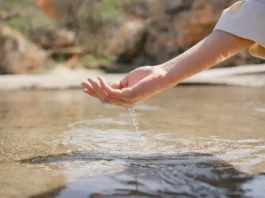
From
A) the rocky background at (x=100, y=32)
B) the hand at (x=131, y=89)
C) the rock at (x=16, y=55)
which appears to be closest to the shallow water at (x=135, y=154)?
the hand at (x=131, y=89)

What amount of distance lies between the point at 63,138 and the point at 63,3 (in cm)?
1198

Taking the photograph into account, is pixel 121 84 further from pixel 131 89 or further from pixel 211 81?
pixel 211 81

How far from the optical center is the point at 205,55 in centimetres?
153

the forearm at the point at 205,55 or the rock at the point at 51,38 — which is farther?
the rock at the point at 51,38

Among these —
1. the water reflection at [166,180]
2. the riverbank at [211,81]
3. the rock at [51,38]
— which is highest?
the rock at [51,38]

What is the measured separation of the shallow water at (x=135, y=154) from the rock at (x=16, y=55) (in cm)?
724

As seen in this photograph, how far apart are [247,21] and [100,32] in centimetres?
1297

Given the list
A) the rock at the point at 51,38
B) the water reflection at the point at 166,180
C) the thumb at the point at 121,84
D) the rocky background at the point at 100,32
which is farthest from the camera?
the rock at the point at 51,38

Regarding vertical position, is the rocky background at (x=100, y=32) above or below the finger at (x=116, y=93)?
above

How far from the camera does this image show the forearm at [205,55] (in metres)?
1.51

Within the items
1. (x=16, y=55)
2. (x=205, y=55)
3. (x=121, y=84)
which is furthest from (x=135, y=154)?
(x=16, y=55)

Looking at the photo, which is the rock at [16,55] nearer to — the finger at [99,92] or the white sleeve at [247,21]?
the finger at [99,92]

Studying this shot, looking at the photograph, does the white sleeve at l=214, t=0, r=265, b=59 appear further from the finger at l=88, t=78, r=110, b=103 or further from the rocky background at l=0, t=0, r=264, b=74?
the rocky background at l=0, t=0, r=264, b=74

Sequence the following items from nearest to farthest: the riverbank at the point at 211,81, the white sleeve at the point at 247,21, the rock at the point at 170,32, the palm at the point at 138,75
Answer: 1. the white sleeve at the point at 247,21
2. the palm at the point at 138,75
3. the riverbank at the point at 211,81
4. the rock at the point at 170,32
